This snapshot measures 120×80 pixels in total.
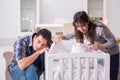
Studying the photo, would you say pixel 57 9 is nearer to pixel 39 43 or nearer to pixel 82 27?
pixel 82 27

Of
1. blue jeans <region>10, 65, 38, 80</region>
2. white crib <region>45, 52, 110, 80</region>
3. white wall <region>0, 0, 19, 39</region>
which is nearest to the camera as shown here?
white crib <region>45, 52, 110, 80</region>

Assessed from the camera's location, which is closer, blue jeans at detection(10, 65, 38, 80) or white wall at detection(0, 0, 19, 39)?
blue jeans at detection(10, 65, 38, 80)

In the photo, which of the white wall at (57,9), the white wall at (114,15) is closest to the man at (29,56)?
the white wall at (57,9)

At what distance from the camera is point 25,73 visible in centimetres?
178

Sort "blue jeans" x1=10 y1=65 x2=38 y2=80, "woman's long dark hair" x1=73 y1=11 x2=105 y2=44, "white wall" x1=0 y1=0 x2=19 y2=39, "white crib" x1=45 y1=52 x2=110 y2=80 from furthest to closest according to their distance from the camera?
"white wall" x1=0 y1=0 x2=19 y2=39
"woman's long dark hair" x1=73 y1=11 x2=105 y2=44
"blue jeans" x1=10 y1=65 x2=38 y2=80
"white crib" x1=45 y1=52 x2=110 y2=80

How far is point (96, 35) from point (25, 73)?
0.72 metres

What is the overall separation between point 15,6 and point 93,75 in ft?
7.50

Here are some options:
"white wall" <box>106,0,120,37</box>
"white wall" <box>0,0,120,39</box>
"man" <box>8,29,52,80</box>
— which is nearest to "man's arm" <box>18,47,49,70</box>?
"man" <box>8,29,52,80</box>

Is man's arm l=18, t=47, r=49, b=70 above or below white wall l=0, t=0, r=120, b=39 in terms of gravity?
below

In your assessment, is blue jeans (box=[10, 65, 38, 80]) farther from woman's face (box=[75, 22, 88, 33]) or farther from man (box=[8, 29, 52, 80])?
woman's face (box=[75, 22, 88, 33])

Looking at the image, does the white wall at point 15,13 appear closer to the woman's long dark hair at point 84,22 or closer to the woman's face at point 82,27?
the woman's long dark hair at point 84,22

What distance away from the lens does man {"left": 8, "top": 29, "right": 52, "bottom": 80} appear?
1.76 meters

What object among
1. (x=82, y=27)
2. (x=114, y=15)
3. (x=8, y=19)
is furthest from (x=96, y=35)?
(x=8, y=19)

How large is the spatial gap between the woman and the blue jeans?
1.62 ft
